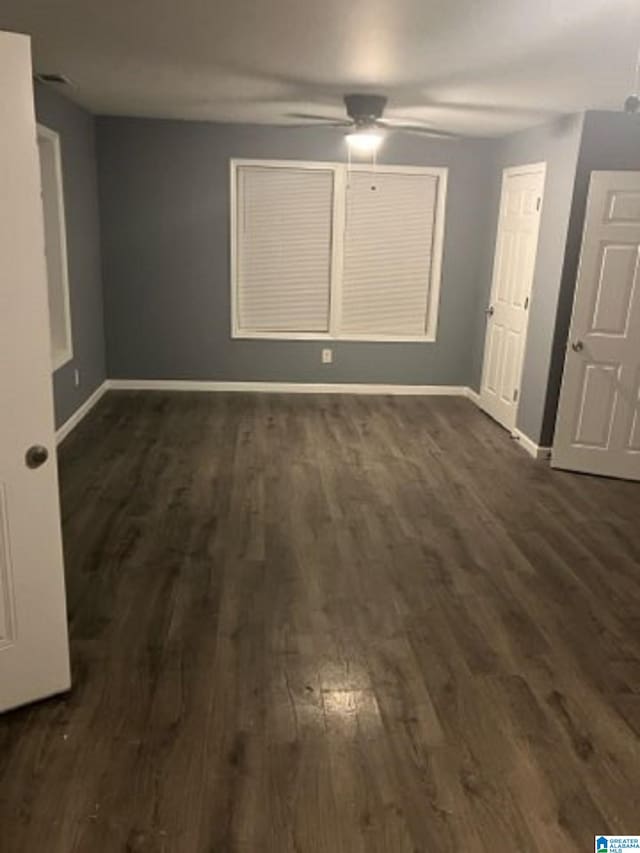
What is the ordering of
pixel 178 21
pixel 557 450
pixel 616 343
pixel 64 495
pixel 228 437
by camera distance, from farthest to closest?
1. pixel 228 437
2. pixel 557 450
3. pixel 616 343
4. pixel 64 495
5. pixel 178 21

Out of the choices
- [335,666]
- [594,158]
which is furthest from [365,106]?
[335,666]

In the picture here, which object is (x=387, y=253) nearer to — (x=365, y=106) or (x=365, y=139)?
(x=365, y=139)

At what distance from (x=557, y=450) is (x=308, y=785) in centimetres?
343

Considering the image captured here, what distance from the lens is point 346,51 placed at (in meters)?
3.23

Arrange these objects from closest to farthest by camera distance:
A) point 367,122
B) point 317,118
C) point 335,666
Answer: point 335,666 < point 367,122 < point 317,118

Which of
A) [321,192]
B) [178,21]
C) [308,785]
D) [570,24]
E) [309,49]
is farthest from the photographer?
[321,192]

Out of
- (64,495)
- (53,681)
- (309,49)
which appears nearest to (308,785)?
(53,681)

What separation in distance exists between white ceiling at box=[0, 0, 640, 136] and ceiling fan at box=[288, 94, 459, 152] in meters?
0.13

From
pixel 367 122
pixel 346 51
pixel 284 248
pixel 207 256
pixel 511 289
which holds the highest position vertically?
pixel 346 51

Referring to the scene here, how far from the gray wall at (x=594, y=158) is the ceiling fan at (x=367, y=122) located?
138 cm

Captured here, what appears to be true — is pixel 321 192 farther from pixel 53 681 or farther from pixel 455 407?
pixel 53 681

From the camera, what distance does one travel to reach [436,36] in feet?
9.58

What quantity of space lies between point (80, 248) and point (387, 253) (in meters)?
2.77

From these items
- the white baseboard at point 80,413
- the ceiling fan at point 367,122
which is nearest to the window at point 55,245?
the white baseboard at point 80,413
